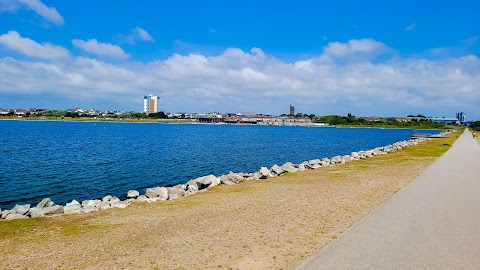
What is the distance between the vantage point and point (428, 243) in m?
9.41

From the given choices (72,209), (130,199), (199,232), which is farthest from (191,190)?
(199,232)

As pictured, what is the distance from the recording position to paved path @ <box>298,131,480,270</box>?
8.11m

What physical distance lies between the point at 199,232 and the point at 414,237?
6008 mm

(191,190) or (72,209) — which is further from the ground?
(72,209)

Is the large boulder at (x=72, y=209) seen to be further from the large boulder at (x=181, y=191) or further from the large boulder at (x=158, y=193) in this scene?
the large boulder at (x=181, y=191)

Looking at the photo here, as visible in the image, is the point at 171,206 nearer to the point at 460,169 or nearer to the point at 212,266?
the point at 212,266

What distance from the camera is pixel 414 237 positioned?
389 inches

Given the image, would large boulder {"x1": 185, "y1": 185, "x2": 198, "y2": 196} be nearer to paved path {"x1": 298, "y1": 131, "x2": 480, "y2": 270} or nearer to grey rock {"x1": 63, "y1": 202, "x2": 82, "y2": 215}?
grey rock {"x1": 63, "y1": 202, "x2": 82, "y2": 215}

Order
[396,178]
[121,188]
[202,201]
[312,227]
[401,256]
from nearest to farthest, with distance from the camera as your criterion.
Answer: [401,256], [312,227], [202,201], [396,178], [121,188]

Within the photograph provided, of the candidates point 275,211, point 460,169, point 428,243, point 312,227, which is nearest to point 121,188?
point 275,211

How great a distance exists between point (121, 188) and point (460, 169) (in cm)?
2355

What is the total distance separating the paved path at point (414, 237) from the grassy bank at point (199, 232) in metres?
0.64

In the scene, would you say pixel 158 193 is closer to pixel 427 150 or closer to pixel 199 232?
pixel 199 232

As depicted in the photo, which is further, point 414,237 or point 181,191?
point 181,191
